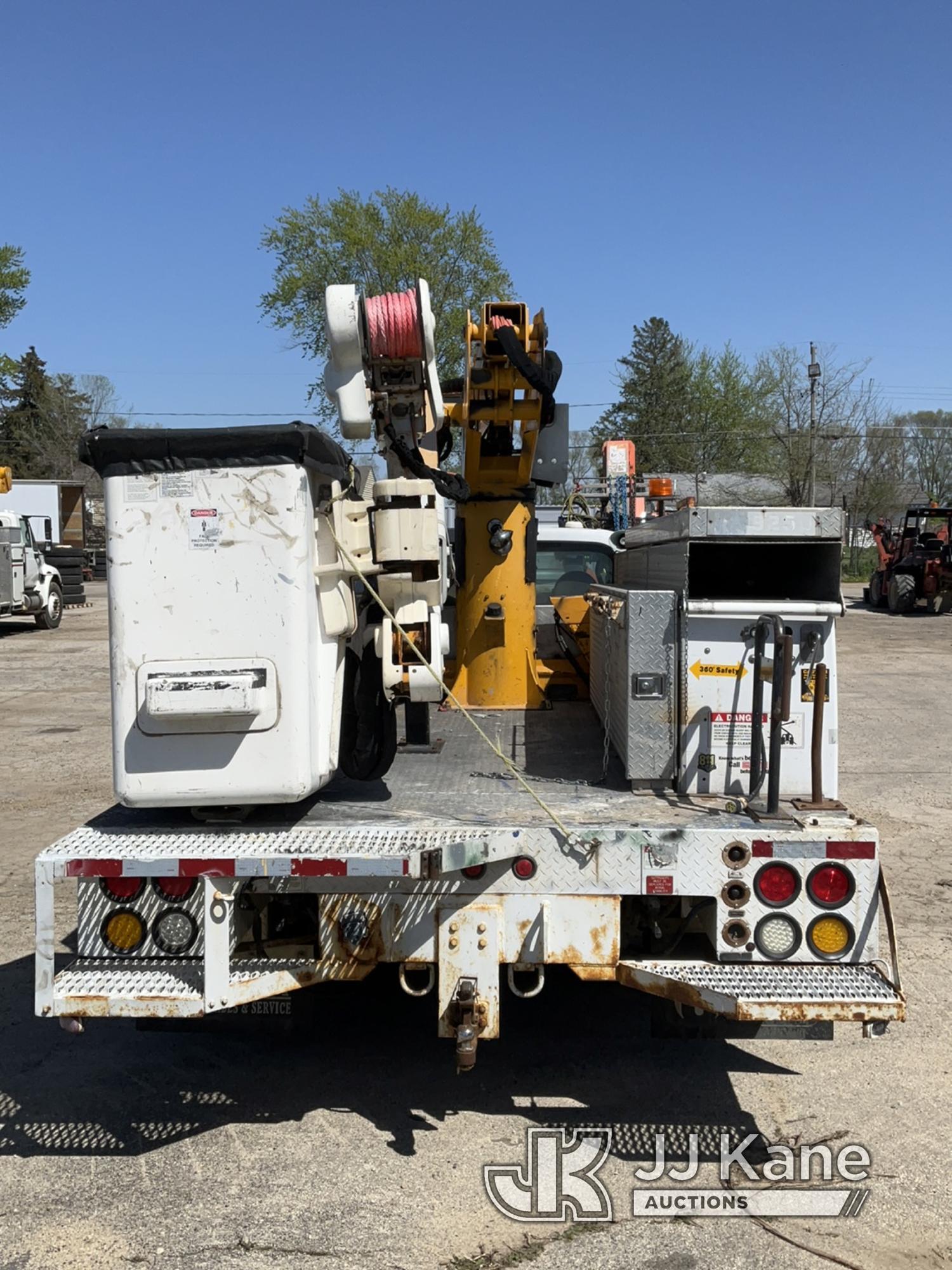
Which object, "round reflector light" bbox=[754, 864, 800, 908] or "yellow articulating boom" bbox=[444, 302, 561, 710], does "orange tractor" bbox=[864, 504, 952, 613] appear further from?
"round reflector light" bbox=[754, 864, 800, 908]

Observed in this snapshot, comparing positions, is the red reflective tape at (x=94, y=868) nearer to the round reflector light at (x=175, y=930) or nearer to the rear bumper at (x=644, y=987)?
the round reflector light at (x=175, y=930)

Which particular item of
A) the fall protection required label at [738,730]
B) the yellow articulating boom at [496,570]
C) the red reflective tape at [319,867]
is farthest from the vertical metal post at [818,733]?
the yellow articulating boom at [496,570]

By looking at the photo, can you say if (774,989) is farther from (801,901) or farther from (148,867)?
(148,867)

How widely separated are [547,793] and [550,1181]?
1270 mm

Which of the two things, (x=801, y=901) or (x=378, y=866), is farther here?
(x=801, y=901)

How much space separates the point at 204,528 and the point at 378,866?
1137mm

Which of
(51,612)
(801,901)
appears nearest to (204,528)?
(801,901)

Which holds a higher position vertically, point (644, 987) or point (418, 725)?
point (418, 725)

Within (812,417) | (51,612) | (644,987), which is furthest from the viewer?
(812,417)

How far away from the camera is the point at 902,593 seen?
26.6 meters

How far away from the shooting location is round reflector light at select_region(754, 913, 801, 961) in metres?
3.56

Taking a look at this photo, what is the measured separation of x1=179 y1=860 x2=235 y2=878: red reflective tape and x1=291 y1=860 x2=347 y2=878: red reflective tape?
0.62 ft

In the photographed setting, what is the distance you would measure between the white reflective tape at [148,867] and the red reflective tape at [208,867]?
0.08 ft

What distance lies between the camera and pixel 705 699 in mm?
4000
